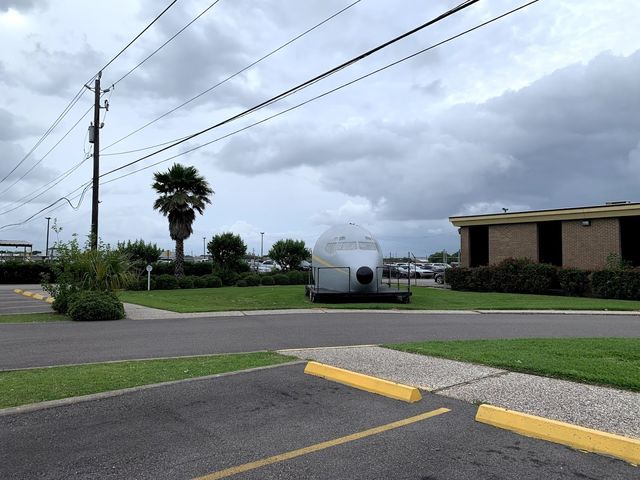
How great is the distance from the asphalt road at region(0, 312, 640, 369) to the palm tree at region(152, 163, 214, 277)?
22.7 m

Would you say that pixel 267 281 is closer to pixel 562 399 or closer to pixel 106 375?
pixel 106 375

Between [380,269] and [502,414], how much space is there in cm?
1646

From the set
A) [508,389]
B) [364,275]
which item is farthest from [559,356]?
[364,275]

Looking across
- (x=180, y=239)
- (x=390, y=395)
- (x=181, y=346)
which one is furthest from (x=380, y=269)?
(x=180, y=239)

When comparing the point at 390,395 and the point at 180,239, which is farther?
the point at 180,239

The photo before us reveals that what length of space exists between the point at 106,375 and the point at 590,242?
25.7 meters

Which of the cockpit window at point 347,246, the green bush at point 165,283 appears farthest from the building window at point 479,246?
the green bush at point 165,283

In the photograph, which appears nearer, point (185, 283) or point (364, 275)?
point (364, 275)

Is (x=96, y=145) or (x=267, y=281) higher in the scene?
(x=96, y=145)

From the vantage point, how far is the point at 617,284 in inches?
910

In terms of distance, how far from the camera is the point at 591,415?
5.28 metres

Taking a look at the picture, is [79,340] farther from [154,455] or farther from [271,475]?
[271,475]

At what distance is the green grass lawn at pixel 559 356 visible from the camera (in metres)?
6.86

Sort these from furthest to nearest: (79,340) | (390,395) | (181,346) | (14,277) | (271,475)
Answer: (14,277) → (79,340) → (181,346) → (390,395) → (271,475)
